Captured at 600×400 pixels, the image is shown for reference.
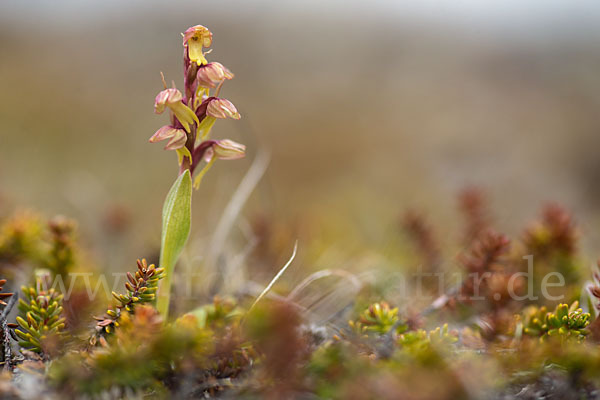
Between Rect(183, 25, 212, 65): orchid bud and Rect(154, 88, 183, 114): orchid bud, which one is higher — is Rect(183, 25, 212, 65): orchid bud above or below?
above

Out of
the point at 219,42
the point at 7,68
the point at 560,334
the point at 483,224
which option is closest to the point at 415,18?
the point at 219,42

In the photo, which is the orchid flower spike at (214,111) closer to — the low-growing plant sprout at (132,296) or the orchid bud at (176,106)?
the orchid bud at (176,106)

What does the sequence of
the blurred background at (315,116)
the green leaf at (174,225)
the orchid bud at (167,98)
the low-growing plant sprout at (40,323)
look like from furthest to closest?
the blurred background at (315,116) < the green leaf at (174,225) < the orchid bud at (167,98) < the low-growing plant sprout at (40,323)

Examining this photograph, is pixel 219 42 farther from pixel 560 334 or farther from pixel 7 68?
pixel 560 334

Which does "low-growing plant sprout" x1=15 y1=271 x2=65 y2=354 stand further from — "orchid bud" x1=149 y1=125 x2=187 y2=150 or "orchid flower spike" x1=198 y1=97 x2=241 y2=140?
"orchid flower spike" x1=198 y1=97 x2=241 y2=140

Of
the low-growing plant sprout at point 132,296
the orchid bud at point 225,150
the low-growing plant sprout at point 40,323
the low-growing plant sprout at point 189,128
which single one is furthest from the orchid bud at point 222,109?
the low-growing plant sprout at point 40,323

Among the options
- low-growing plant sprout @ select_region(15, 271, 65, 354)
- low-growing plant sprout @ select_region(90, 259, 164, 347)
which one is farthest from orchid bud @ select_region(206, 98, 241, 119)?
low-growing plant sprout @ select_region(15, 271, 65, 354)
